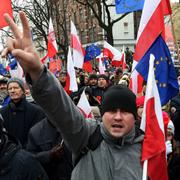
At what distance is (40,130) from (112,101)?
1.59 metres

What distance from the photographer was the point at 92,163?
2.20 m

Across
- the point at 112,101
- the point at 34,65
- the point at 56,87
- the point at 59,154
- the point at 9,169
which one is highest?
the point at 34,65

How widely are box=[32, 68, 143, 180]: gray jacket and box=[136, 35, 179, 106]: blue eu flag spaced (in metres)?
1.65

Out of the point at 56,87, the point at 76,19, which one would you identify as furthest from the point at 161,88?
the point at 76,19

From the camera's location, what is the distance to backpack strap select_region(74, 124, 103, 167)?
2.21 meters

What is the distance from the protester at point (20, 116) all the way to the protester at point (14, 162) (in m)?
2.00

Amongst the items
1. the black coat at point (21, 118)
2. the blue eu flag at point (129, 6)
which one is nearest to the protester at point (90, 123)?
the black coat at point (21, 118)

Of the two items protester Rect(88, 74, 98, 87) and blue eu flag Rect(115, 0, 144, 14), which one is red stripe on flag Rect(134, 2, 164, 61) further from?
protester Rect(88, 74, 98, 87)

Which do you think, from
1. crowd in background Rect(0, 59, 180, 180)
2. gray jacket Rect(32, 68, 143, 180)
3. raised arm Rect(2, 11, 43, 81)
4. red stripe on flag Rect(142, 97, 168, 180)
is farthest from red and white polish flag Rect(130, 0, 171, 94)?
raised arm Rect(2, 11, 43, 81)

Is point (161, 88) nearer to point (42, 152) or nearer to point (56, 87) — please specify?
point (42, 152)

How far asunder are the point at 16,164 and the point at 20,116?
2.17 meters

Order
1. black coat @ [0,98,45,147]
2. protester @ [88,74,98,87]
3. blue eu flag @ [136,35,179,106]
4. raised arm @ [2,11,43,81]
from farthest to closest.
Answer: protester @ [88,74,98,87] → black coat @ [0,98,45,147] → blue eu flag @ [136,35,179,106] → raised arm @ [2,11,43,81]

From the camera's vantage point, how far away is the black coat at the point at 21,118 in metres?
4.64

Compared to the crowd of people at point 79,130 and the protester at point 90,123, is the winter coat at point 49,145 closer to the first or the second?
the crowd of people at point 79,130
